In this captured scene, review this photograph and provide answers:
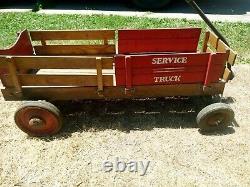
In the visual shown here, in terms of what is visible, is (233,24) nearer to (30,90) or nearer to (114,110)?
(114,110)

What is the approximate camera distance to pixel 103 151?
4730mm

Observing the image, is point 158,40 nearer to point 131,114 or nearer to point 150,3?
point 131,114

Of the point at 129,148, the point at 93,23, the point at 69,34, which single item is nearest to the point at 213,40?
the point at 129,148

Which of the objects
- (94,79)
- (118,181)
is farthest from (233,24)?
(118,181)

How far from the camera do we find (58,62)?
4453 mm

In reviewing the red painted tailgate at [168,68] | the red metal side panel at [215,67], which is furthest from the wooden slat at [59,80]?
the red metal side panel at [215,67]

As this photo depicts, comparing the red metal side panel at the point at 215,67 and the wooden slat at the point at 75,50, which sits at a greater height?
the red metal side panel at the point at 215,67

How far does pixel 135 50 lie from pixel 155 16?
4.65m

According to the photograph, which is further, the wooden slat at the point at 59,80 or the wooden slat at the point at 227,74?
the wooden slat at the point at 227,74

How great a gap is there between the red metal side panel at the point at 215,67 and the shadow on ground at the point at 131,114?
77 cm

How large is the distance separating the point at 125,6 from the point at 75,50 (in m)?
5.50

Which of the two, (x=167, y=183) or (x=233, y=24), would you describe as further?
(x=233, y=24)

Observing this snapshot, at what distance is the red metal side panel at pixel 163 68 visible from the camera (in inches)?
175

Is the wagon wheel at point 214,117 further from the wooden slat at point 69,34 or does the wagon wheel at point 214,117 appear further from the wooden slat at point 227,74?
the wooden slat at point 69,34
